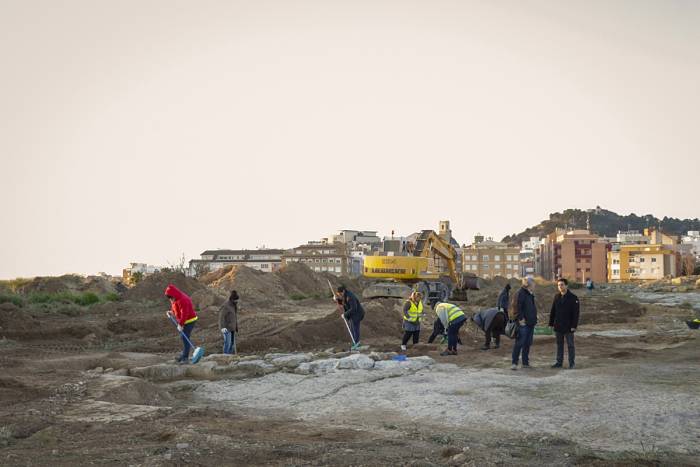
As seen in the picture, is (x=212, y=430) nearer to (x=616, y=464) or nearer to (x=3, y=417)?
(x=3, y=417)

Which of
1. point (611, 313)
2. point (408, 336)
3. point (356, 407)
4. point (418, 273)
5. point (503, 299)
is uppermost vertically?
point (418, 273)

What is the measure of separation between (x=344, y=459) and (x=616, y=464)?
102 inches

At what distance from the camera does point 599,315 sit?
1187 inches

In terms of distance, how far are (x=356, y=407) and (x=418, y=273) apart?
20.3 meters

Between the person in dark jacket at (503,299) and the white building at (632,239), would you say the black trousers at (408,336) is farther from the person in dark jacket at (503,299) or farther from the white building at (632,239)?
the white building at (632,239)

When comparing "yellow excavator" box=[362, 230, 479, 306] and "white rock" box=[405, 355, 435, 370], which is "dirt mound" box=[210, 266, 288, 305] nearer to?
"yellow excavator" box=[362, 230, 479, 306]

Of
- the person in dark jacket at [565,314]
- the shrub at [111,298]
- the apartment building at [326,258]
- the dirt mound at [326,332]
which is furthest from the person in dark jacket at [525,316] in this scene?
the apartment building at [326,258]

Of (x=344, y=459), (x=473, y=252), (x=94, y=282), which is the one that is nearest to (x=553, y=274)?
(x=473, y=252)

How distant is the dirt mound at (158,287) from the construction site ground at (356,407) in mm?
21454

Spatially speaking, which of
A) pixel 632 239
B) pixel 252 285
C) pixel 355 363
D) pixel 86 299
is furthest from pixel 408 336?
pixel 632 239

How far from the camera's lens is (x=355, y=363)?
1291 cm

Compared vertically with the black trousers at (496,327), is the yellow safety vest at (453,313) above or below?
above

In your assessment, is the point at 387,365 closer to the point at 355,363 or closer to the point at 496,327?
Result: the point at 355,363

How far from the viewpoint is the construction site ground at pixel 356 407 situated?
23.0 feet
